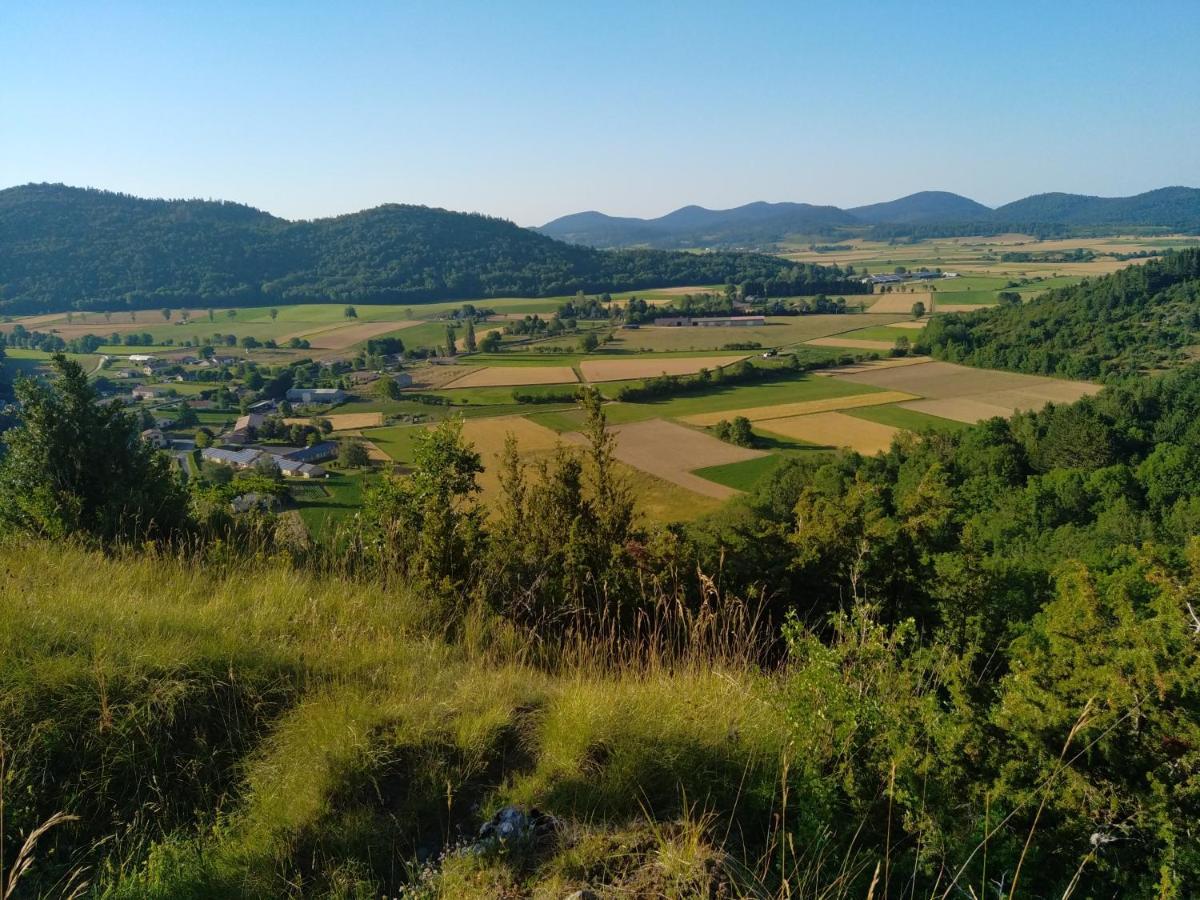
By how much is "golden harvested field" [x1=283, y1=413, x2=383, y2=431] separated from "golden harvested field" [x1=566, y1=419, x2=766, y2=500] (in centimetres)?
1591

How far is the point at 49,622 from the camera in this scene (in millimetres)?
4309

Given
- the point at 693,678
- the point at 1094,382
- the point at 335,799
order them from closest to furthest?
1. the point at 335,799
2. the point at 693,678
3. the point at 1094,382

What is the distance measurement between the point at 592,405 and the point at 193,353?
8347 cm

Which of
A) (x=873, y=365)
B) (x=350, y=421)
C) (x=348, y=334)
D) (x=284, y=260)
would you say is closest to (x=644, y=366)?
(x=873, y=365)

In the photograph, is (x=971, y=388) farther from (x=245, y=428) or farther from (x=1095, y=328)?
(x=245, y=428)

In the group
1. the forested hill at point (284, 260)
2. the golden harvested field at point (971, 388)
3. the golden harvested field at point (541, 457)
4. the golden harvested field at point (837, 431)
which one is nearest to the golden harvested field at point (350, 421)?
the golden harvested field at point (541, 457)

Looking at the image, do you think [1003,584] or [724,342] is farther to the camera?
[724,342]

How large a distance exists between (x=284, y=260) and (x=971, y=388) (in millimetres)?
128331

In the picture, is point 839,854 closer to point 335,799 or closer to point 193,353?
point 335,799

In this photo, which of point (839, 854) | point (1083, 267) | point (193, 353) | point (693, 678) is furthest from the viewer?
point (1083, 267)

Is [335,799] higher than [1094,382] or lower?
higher

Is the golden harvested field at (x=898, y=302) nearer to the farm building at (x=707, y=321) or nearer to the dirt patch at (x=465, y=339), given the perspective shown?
the farm building at (x=707, y=321)

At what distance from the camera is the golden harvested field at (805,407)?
165ft

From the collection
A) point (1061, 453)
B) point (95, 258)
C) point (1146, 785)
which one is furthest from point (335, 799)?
point (95, 258)
